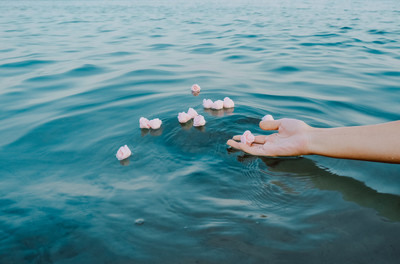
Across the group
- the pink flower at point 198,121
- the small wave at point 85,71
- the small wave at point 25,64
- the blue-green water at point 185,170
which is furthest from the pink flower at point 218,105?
the small wave at point 25,64

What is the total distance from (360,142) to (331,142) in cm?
27

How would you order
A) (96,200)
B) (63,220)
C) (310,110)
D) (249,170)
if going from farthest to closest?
(310,110) < (249,170) < (96,200) < (63,220)

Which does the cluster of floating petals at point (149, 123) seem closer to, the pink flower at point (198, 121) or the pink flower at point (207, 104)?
the pink flower at point (198, 121)

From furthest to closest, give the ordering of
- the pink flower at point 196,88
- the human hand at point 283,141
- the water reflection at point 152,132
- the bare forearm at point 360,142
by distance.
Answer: the pink flower at point 196,88 → the water reflection at point 152,132 → the human hand at point 283,141 → the bare forearm at point 360,142

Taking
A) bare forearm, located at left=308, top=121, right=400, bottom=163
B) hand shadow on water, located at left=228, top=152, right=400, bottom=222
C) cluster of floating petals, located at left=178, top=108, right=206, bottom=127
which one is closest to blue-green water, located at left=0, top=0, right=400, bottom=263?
hand shadow on water, located at left=228, top=152, right=400, bottom=222

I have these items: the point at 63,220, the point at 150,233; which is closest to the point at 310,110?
the point at 150,233

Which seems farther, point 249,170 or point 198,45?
point 198,45

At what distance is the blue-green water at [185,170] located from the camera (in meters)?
2.30

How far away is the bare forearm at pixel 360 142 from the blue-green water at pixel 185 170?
0.24 meters

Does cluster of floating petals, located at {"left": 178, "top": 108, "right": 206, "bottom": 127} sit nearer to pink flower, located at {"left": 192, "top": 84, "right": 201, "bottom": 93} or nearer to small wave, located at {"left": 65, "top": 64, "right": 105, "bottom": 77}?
pink flower, located at {"left": 192, "top": 84, "right": 201, "bottom": 93}

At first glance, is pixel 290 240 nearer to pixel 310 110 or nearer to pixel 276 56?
pixel 310 110

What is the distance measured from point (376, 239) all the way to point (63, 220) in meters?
2.53

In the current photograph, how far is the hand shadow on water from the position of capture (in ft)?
8.59

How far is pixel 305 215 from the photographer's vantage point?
2553 mm
